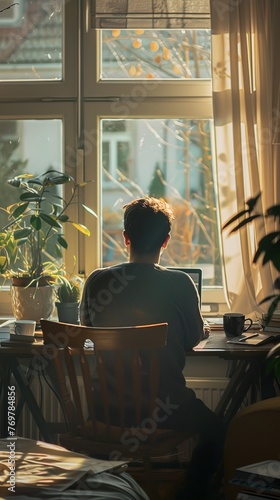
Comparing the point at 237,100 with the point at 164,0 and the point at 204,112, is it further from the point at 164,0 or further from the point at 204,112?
the point at 164,0

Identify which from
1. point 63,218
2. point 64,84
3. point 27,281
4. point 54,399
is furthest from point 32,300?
point 64,84

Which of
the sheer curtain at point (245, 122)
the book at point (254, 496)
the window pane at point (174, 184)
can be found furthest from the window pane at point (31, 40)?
the book at point (254, 496)

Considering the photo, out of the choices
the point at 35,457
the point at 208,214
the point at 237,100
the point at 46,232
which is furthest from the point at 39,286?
the point at 35,457

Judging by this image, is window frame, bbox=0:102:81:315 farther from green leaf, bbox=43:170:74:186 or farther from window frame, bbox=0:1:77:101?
green leaf, bbox=43:170:74:186

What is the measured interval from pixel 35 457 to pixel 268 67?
83.8 inches

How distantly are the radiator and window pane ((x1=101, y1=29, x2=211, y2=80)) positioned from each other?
132 cm

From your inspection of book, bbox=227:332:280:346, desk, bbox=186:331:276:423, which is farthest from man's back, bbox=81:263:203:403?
book, bbox=227:332:280:346

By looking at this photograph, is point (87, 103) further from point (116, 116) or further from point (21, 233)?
point (21, 233)

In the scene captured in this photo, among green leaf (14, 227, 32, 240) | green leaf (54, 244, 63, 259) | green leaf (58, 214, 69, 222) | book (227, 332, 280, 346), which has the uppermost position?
green leaf (58, 214, 69, 222)

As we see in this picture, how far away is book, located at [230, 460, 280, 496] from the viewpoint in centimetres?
187

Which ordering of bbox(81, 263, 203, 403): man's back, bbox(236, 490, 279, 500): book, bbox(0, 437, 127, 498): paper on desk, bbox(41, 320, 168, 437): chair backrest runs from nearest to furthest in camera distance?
bbox(0, 437, 127, 498): paper on desk → bbox(236, 490, 279, 500): book → bbox(41, 320, 168, 437): chair backrest → bbox(81, 263, 203, 403): man's back

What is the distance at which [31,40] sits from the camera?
3.66 metres

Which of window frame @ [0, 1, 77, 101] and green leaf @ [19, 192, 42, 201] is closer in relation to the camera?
green leaf @ [19, 192, 42, 201]

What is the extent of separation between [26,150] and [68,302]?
2.69ft
